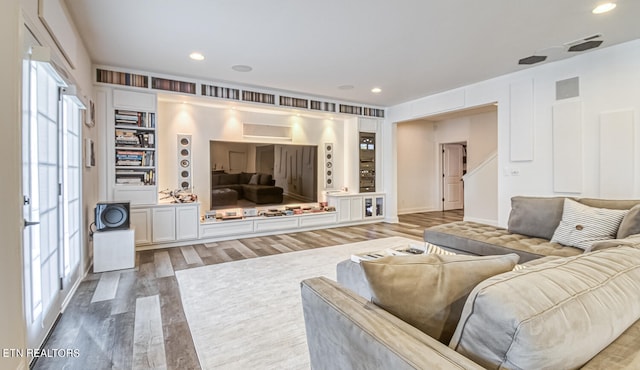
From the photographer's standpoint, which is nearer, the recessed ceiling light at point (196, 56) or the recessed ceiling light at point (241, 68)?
the recessed ceiling light at point (196, 56)

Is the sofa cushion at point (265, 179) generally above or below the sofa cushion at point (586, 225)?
above

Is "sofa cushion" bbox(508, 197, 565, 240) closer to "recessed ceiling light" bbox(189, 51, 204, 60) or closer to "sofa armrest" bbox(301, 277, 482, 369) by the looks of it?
"sofa armrest" bbox(301, 277, 482, 369)

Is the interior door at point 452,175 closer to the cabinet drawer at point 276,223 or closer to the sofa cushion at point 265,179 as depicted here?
the cabinet drawer at point 276,223

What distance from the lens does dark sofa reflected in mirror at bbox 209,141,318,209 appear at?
5262mm

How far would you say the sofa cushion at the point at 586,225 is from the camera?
8.21ft

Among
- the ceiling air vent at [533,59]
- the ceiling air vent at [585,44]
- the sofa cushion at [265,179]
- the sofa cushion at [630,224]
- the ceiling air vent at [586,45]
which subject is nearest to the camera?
the sofa cushion at [630,224]

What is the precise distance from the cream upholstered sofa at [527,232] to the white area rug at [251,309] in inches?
53.2

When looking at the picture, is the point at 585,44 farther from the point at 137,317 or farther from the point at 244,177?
the point at 137,317

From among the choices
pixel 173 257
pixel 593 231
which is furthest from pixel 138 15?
pixel 593 231

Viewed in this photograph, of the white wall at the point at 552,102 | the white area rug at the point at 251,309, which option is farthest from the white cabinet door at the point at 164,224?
the white wall at the point at 552,102

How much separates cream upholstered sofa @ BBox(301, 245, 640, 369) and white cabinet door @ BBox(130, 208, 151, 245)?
14.0 feet

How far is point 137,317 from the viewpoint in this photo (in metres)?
2.35

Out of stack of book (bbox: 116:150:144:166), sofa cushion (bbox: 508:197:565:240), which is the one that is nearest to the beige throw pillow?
sofa cushion (bbox: 508:197:565:240)

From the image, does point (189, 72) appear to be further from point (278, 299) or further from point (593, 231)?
point (593, 231)
